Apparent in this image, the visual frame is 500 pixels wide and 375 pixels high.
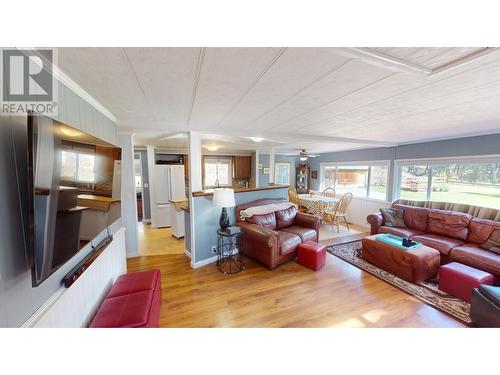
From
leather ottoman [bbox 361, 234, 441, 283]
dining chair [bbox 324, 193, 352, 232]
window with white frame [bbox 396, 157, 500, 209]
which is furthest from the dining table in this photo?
leather ottoman [bbox 361, 234, 441, 283]

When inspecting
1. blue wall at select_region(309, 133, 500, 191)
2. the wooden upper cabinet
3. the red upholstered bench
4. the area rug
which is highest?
blue wall at select_region(309, 133, 500, 191)

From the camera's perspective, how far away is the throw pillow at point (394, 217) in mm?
3773

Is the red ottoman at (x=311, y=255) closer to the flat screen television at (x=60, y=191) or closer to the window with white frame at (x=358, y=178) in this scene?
the flat screen television at (x=60, y=191)

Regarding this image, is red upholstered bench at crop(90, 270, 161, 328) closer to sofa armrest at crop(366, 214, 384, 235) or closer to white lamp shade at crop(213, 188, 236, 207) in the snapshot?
white lamp shade at crop(213, 188, 236, 207)

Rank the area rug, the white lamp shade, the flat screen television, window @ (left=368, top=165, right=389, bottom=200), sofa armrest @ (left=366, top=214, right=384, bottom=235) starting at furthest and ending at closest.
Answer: window @ (left=368, top=165, right=389, bottom=200)
sofa armrest @ (left=366, top=214, right=384, bottom=235)
the white lamp shade
the area rug
the flat screen television

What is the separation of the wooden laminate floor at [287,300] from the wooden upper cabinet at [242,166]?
3952 mm

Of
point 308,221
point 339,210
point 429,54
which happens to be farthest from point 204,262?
point 339,210

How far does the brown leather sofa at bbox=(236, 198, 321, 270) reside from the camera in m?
2.85

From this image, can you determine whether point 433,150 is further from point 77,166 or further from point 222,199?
point 77,166

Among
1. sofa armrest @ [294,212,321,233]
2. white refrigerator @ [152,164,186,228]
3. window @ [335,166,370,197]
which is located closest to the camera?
sofa armrest @ [294,212,321,233]

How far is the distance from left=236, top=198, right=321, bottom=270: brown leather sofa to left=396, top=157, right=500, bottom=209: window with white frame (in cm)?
291

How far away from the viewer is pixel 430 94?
168 centimetres
